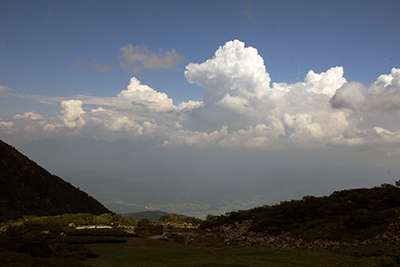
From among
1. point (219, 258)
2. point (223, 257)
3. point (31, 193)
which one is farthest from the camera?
point (31, 193)

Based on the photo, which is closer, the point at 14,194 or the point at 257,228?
the point at 257,228

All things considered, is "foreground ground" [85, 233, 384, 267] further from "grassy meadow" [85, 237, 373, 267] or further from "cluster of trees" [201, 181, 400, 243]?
"cluster of trees" [201, 181, 400, 243]

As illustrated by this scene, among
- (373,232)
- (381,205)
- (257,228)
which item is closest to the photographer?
(373,232)

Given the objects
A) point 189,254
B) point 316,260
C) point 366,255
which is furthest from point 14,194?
point 366,255

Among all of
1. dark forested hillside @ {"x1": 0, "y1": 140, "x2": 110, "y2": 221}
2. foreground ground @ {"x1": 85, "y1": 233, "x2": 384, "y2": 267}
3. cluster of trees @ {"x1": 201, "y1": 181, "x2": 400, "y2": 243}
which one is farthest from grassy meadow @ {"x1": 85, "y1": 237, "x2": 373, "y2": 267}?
dark forested hillside @ {"x1": 0, "y1": 140, "x2": 110, "y2": 221}

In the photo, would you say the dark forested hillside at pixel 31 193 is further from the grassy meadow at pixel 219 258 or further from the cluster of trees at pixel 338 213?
the cluster of trees at pixel 338 213

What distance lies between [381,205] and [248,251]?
654 inches

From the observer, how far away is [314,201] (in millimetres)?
31734

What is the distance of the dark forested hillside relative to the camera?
137 ft

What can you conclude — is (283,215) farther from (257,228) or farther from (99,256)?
(99,256)

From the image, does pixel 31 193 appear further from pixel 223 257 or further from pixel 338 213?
pixel 338 213

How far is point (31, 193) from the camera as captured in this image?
4653 cm

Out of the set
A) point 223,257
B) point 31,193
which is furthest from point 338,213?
point 31,193

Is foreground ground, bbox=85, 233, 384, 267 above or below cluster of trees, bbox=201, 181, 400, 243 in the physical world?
below
